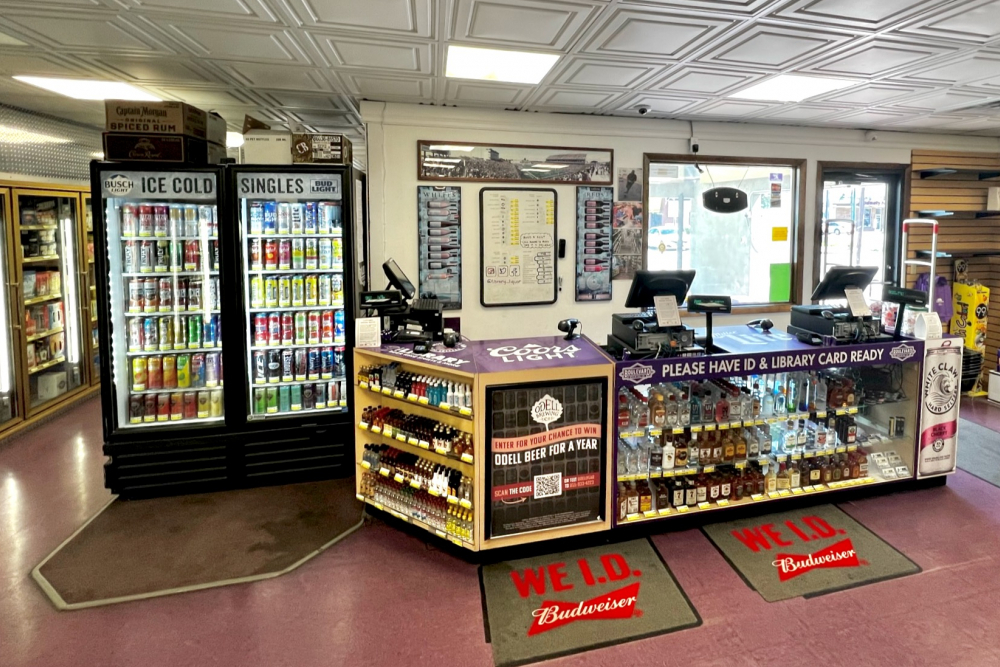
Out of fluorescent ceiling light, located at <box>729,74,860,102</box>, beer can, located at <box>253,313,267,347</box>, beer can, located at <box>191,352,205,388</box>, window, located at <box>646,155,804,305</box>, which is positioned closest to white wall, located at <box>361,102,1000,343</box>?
window, located at <box>646,155,804,305</box>

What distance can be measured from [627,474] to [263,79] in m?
3.94

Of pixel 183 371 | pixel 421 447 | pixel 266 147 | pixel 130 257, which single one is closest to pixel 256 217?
pixel 266 147

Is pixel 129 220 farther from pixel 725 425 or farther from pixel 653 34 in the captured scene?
pixel 725 425

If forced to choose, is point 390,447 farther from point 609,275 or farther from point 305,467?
point 609,275

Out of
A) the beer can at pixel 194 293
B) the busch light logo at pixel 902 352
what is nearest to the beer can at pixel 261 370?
the beer can at pixel 194 293

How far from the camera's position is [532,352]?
3.69 metres

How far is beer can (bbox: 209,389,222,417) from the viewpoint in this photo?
4633 mm

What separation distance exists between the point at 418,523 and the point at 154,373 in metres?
2.45

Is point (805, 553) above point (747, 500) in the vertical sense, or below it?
below

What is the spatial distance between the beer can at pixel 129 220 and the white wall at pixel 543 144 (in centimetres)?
186

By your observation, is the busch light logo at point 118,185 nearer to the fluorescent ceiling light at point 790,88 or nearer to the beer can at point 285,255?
the beer can at point 285,255

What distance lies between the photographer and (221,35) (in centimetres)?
354

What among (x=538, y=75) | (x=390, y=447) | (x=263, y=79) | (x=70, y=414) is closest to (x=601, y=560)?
(x=390, y=447)

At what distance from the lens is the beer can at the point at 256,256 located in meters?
4.50
